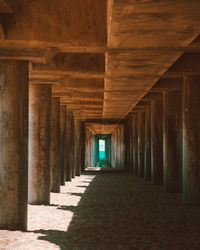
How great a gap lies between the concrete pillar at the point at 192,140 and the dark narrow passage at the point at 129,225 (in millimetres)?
587

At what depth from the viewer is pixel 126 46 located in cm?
876

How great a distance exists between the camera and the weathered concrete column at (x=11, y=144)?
9.11 meters

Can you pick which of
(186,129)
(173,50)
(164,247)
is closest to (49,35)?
(173,50)

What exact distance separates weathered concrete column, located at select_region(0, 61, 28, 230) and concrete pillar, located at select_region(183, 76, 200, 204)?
6.26 metres

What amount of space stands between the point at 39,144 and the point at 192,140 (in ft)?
16.4

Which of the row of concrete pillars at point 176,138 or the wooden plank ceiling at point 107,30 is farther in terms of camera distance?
the row of concrete pillars at point 176,138

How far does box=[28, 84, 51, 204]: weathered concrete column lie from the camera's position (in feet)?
44.2

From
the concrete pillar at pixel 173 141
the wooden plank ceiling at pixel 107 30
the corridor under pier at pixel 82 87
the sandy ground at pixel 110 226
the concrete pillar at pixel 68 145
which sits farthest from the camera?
the concrete pillar at pixel 68 145

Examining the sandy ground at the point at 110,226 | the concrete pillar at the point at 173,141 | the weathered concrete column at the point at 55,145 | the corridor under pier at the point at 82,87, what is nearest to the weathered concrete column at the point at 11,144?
the corridor under pier at the point at 82,87

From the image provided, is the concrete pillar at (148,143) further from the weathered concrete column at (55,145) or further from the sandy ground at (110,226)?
the sandy ground at (110,226)

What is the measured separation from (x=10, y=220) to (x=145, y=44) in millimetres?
4770

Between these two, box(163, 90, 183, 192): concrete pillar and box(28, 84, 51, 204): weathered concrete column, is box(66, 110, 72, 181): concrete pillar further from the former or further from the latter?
box(28, 84, 51, 204): weathered concrete column

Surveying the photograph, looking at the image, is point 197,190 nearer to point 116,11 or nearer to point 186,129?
point 186,129

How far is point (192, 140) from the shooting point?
13.5 metres
